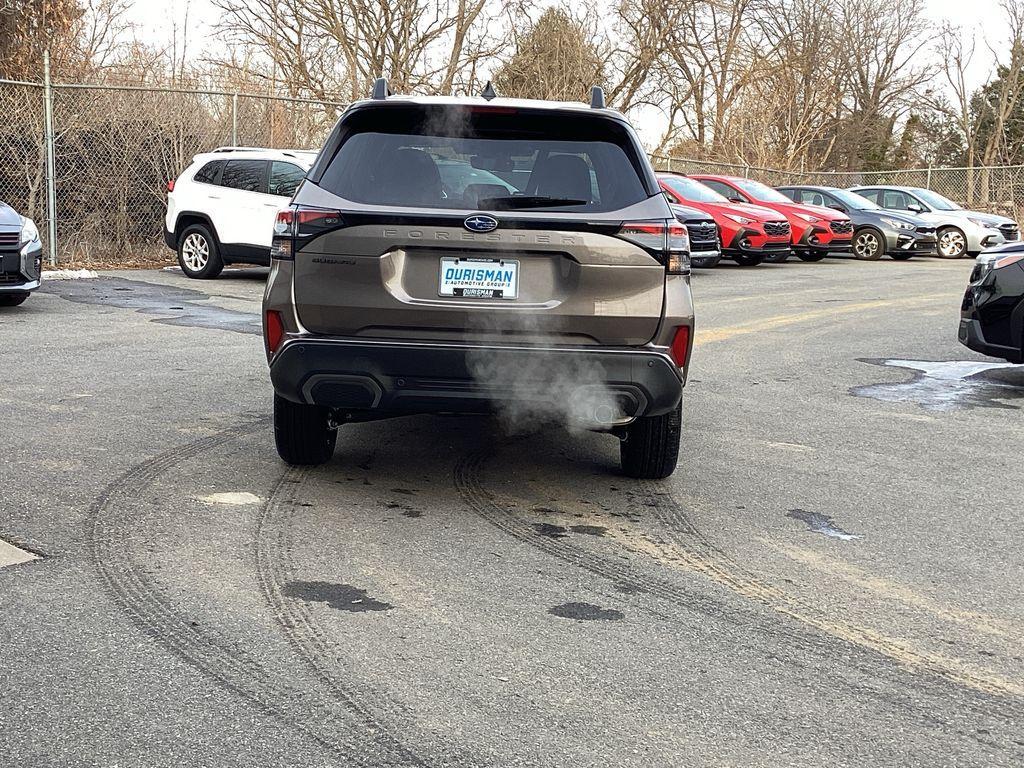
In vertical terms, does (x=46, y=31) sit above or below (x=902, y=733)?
above

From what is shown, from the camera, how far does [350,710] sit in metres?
3.22

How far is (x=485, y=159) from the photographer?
5.24 meters

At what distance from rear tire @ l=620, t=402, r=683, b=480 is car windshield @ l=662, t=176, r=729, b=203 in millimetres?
15655

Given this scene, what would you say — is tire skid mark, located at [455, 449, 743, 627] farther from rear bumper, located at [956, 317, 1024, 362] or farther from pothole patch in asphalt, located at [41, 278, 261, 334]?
pothole patch in asphalt, located at [41, 278, 261, 334]

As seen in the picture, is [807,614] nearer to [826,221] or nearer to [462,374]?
[462,374]

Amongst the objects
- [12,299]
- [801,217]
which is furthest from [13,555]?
[801,217]

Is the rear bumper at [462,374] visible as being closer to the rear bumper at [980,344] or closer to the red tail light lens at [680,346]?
the red tail light lens at [680,346]

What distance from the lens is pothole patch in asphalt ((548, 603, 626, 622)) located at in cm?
396

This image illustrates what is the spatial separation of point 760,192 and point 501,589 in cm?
1991

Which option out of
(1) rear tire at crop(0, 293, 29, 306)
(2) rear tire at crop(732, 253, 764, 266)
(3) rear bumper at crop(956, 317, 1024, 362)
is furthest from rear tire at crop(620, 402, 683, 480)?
(2) rear tire at crop(732, 253, 764, 266)

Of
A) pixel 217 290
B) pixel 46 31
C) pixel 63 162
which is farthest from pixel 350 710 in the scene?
pixel 46 31

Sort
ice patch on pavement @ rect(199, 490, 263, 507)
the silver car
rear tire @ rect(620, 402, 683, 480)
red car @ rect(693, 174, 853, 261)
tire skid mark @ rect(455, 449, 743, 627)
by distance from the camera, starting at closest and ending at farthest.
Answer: tire skid mark @ rect(455, 449, 743, 627), ice patch on pavement @ rect(199, 490, 263, 507), rear tire @ rect(620, 402, 683, 480), red car @ rect(693, 174, 853, 261), the silver car

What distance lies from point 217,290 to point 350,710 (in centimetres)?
1226

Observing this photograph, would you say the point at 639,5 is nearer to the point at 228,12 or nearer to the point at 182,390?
the point at 228,12
